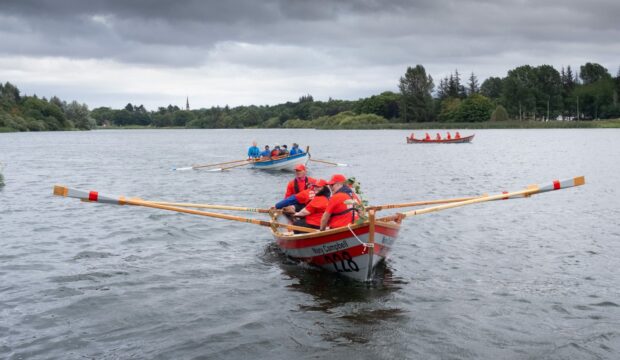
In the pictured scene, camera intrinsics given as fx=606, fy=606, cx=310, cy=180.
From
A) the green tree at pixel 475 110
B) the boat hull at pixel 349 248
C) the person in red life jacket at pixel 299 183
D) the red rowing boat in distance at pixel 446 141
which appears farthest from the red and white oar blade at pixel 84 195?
the green tree at pixel 475 110

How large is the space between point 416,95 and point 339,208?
476ft

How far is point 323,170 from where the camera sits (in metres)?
41.6

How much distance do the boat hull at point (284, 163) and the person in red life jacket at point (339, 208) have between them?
25.5 metres

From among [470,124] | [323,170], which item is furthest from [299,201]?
[470,124]

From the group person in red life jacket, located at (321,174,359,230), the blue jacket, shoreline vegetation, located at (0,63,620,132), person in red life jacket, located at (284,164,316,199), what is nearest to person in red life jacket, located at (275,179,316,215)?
person in red life jacket, located at (284,164,316,199)

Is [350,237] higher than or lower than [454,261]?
higher

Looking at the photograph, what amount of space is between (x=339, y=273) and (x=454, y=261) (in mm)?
3408

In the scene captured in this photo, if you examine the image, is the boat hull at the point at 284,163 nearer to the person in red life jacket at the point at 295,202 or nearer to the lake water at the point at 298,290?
the lake water at the point at 298,290

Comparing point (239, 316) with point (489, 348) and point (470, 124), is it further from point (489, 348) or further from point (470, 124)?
point (470, 124)

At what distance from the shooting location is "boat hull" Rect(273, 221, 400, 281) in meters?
11.6

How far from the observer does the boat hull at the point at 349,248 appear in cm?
1157

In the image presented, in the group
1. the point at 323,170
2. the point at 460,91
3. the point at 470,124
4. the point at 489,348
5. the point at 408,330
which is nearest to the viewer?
the point at 489,348

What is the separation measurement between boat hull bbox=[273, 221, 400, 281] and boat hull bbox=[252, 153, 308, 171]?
24740 mm

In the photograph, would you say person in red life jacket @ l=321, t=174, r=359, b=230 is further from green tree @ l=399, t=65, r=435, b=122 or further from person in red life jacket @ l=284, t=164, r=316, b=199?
green tree @ l=399, t=65, r=435, b=122
